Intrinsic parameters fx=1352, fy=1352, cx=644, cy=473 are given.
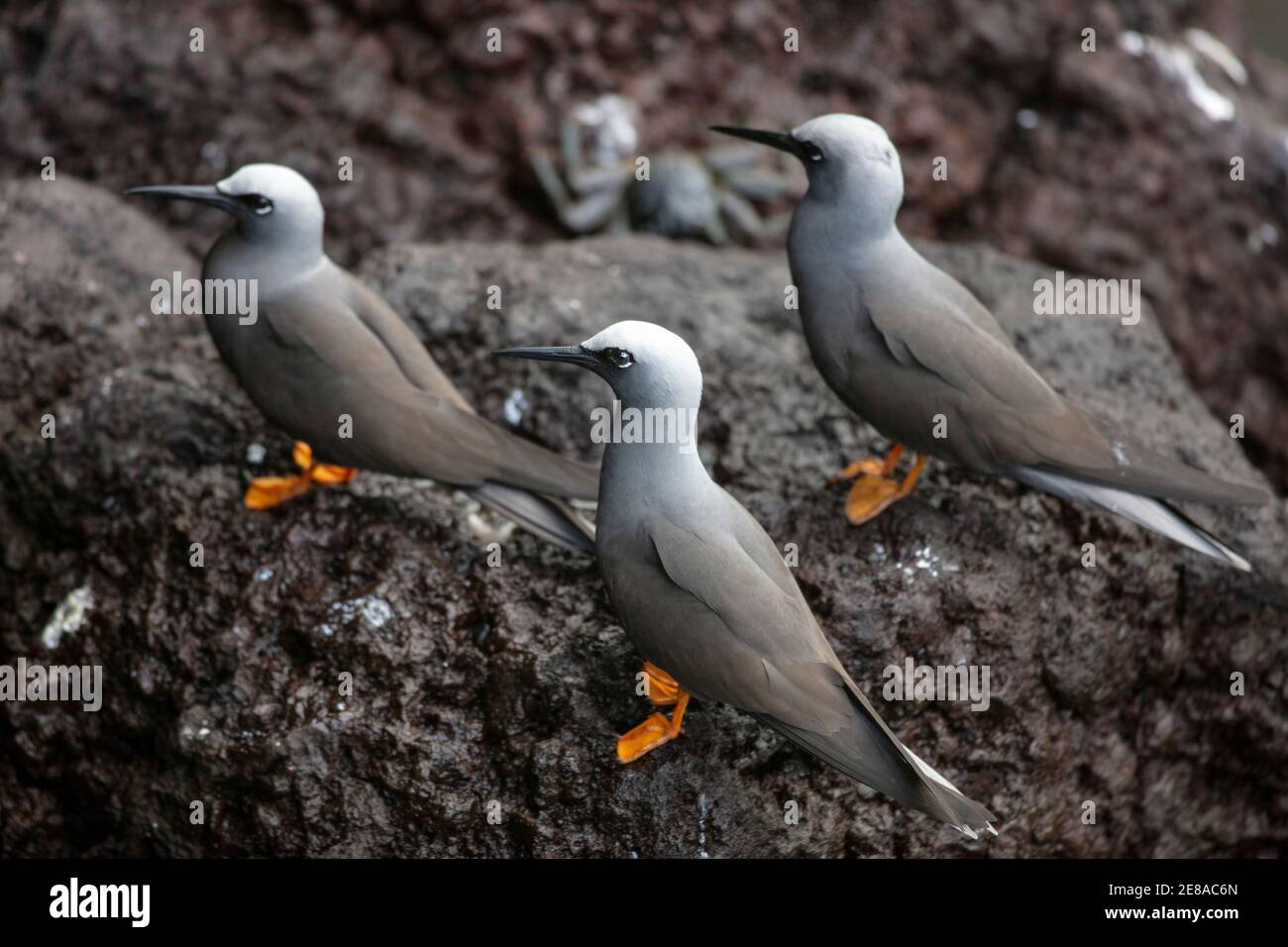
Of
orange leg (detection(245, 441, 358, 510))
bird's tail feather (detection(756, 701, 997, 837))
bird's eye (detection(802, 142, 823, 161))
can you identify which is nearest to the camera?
bird's tail feather (detection(756, 701, 997, 837))

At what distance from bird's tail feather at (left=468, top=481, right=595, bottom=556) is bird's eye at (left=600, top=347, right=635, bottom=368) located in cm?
59

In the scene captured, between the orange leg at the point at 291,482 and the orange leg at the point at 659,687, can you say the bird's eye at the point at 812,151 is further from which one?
the orange leg at the point at 291,482

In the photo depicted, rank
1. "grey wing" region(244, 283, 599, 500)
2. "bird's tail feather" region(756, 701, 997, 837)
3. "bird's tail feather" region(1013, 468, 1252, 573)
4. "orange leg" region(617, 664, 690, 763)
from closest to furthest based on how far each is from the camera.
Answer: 1. "bird's tail feather" region(756, 701, 997, 837)
2. "orange leg" region(617, 664, 690, 763)
3. "bird's tail feather" region(1013, 468, 1252, 573)
4. "grey wing" region(244, 283, 599, 500)

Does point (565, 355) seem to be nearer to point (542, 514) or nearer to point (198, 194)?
point (542, 514)

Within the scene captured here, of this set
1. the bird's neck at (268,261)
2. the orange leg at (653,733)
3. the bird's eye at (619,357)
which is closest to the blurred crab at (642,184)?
the bird's neck at (268,261)

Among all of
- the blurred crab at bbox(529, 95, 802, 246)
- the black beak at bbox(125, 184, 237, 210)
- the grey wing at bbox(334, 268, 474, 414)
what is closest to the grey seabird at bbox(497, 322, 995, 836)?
the grey wing at bbox(334, 268, 474, 414)

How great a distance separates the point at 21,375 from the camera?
496 cm

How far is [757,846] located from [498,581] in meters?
1.07

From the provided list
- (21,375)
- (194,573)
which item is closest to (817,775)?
(194,573)

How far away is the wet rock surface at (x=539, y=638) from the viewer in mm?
3766

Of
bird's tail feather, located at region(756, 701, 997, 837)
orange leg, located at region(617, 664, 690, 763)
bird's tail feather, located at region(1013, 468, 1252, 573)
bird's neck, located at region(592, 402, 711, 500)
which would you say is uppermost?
bird's neck, located at region(592, 402, 711, 500)

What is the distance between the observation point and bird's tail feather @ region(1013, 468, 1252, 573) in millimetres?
3832

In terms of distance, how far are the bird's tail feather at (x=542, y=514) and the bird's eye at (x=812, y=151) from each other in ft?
4.22

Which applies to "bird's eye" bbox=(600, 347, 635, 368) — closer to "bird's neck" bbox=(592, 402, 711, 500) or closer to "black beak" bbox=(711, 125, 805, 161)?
"bird's neck" bbox=(592, 402, 711, 500)
